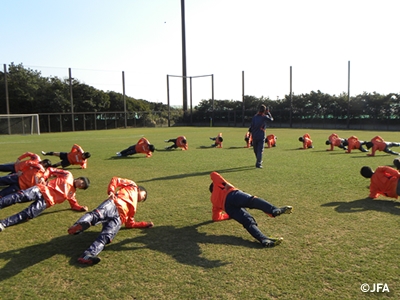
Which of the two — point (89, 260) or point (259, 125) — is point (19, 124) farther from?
point (89, 260)

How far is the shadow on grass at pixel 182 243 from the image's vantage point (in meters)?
3.81

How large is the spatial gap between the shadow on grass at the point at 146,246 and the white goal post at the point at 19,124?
30789 millimetres

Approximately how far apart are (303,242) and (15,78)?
42.8m

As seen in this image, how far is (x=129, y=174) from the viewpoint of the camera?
9.48 meters

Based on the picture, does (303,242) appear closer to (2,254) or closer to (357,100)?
(2,254)

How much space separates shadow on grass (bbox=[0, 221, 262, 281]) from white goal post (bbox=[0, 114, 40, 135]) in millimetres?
30789

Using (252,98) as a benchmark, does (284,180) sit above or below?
below

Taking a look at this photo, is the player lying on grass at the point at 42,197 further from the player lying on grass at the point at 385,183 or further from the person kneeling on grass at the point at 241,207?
the player lying on grass at the point at 385,183

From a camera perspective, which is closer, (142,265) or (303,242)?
(142,265)

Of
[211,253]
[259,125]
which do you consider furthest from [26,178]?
[259,125]

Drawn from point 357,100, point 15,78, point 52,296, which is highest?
point 15,78

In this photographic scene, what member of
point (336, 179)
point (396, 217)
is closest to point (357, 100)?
point (336, 179)
